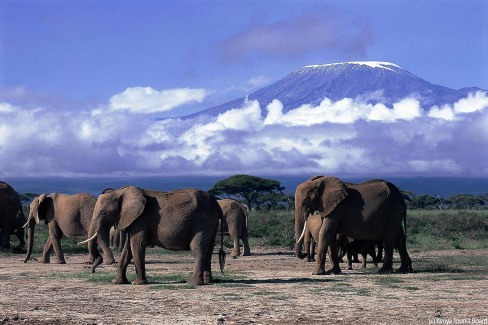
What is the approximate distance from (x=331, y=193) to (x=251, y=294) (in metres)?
5.78

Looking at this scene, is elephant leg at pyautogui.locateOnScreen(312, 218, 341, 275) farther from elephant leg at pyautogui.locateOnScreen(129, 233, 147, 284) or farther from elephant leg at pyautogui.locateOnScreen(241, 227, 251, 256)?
elephant leg at pyautogui.locateOnScreen(241, 227, 251, 256)

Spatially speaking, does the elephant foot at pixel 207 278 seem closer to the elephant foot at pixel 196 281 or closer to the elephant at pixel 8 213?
the elephant foot at pixel 196 281

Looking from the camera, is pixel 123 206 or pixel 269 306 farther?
pixel 123 206

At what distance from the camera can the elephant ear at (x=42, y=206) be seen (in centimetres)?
2630

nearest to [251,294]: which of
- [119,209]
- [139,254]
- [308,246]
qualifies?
[139,254]

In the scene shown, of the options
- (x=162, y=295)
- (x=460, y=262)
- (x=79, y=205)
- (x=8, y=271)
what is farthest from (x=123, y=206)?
(x=460, y=262)

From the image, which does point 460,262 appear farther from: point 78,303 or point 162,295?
point 78,303

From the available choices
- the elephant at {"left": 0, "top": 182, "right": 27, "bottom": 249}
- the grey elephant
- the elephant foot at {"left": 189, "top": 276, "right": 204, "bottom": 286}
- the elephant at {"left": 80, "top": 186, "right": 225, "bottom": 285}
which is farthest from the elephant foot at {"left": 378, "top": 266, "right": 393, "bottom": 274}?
the elephant at {"left": 0, "top": 182, "right": 27, "bottom": 249}

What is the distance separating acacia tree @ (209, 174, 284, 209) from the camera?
9188cm

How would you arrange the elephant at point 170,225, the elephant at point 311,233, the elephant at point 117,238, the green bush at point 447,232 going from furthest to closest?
1. the green bush at point 447,232
2. the elephant at point 311,233
3. the elephant at point 117,238
4. the elephant at point 170,225

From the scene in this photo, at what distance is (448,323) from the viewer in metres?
13.6

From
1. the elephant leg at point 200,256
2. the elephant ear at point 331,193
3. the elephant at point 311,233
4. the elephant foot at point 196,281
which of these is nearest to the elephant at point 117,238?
the elephant leg at point 200,256

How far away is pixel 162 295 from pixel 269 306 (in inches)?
93.5

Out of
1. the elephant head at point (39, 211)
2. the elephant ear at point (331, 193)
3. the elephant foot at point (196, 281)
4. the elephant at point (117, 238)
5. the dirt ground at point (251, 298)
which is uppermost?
the elephant ear at point (331, 193)
